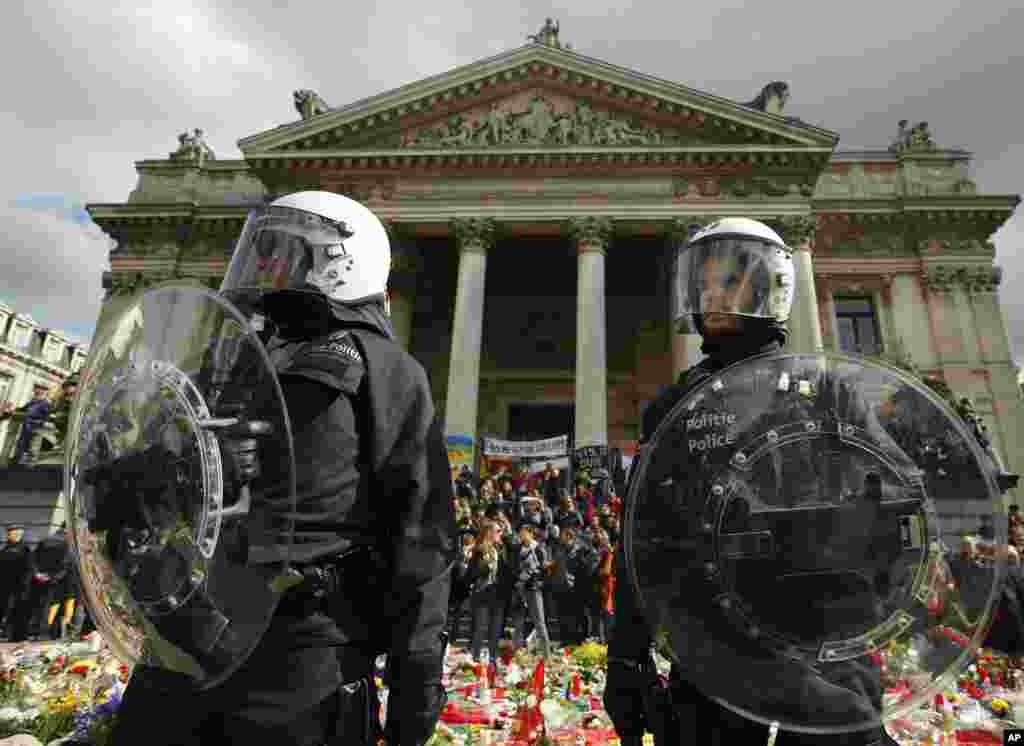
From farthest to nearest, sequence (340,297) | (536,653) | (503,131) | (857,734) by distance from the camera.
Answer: (503,131) → (536,653) → (340,297) → (857,734)

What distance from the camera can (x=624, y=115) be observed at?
20531mm

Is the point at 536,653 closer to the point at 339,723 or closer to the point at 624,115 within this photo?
the point at 339,723

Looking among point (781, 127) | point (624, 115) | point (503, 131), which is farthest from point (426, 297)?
point (781, 127)

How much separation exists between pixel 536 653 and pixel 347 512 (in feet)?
23.4

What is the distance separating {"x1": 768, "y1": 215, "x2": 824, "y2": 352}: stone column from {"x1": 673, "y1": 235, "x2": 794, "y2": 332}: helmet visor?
16.2 m

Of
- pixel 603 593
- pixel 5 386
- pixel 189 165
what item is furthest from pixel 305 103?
pixel 5 386

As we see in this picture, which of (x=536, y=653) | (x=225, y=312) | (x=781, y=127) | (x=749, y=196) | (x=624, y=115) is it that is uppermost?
(x=624, y=115)

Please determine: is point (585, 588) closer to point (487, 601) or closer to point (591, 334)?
point (487, 601)

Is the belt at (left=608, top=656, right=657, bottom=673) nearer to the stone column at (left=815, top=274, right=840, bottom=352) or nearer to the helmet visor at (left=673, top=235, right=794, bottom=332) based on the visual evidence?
the helmet visor at (left=673, top=235, right=794, bottom=332)

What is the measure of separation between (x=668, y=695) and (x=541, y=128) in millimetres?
20536

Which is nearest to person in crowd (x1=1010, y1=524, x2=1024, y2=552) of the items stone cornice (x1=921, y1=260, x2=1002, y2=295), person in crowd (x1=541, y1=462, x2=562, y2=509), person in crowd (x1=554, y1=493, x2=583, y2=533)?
person in crowd (x1=554, y1=493, x2=583, y2=533)

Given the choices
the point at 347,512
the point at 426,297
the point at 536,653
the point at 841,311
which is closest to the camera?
the point at 347,512

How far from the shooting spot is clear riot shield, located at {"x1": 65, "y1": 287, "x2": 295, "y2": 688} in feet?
4.92

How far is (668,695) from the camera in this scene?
192cm
